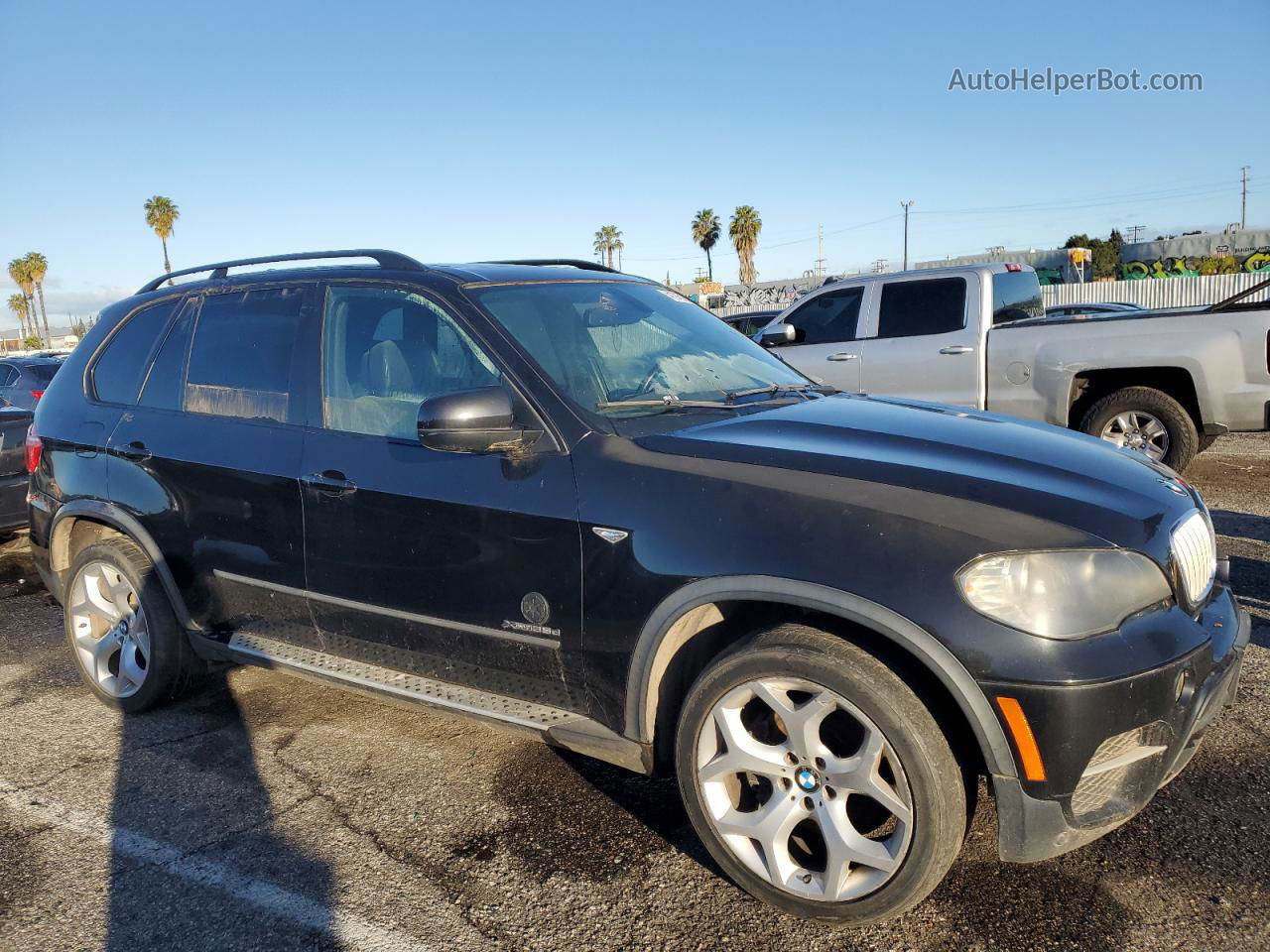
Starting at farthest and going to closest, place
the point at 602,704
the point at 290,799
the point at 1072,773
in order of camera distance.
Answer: the point at 290,799, the point at 602,704, the point at 1072,773

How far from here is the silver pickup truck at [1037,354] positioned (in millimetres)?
7160

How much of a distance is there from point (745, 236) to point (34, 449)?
5316 cm

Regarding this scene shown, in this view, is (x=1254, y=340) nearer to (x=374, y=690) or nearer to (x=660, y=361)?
(x=660, y=361)

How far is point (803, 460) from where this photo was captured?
8.65ft

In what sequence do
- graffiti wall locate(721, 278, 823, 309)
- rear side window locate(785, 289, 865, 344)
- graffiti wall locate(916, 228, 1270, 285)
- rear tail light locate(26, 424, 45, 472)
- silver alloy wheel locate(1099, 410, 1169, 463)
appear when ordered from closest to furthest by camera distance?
rear tail light locate(26, 424, 45, 472) → silver alloy wheel locate(1099, 410, 1169, 463) → rear side window locate(785, 289, 865, 344) → graffiti wall locate(721, 278, 823, 309) → graffiti wall locate(916, 228, 1270, 285)

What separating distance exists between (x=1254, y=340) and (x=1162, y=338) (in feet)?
1.95

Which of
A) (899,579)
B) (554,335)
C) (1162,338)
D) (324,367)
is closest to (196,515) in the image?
(324,367)

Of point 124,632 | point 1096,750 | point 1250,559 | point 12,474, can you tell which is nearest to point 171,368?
point 124,632

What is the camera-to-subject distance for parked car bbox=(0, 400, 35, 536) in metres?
7.00

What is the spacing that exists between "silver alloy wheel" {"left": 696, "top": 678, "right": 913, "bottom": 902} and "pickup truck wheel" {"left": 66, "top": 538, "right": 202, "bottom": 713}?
2.59 meters

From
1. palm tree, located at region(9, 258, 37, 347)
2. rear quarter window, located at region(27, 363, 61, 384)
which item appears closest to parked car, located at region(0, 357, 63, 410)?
rear quarter window, located at region(27, 363, 61, 384)

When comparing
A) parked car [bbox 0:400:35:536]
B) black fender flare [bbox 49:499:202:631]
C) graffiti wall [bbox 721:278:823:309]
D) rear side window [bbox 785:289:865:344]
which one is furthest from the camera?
graffiti wall [bbox 721:278:823:309]

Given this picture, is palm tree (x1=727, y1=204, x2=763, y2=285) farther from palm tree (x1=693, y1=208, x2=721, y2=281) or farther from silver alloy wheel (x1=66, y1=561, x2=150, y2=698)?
silver alloy wheel (x1=66, y1=561, x2=150, y2=698)

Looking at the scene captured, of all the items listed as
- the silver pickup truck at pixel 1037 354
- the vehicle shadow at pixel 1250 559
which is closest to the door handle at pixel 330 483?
the silver pickup truck at pixel 1037 354
